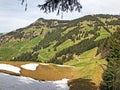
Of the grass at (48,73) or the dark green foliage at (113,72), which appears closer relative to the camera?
the dark green foliage at (113,72)

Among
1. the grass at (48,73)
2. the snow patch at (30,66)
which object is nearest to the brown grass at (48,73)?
the grass at (48,73)

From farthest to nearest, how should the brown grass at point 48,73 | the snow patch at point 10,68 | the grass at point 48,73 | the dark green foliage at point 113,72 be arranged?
the snow patch at point 10,68, the brown grass at point 48,73, the grass at point 48,73, the dark green foliage at point 113,72

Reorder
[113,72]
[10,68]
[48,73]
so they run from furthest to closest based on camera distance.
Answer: [48,73], [10,68], [113,72]

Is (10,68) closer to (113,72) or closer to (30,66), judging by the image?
(30,66)

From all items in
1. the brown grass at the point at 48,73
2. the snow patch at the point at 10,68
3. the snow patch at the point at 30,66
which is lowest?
the brown grass at the point at 48,73

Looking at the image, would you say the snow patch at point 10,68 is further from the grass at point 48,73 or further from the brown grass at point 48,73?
the brown grass at point 48,73

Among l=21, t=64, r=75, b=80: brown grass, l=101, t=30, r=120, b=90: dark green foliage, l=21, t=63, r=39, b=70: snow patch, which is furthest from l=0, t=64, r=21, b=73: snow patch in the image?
l=101, t=30, r=120, b=90: dark green foliage

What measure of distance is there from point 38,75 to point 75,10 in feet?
152

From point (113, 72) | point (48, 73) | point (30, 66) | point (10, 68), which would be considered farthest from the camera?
point (30, 66)

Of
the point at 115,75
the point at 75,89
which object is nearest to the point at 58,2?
the point at 75,89

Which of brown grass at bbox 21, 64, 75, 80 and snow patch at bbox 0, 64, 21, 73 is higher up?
snow patch at bbox 0, 64, 21, 73

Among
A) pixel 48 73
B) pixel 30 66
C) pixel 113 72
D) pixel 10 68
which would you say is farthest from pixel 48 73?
pixel 113 72

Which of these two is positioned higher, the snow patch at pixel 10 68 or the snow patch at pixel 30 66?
the snow patch at pixel 10 68

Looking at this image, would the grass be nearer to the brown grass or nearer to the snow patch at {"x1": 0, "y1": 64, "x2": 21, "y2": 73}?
the brown grass
